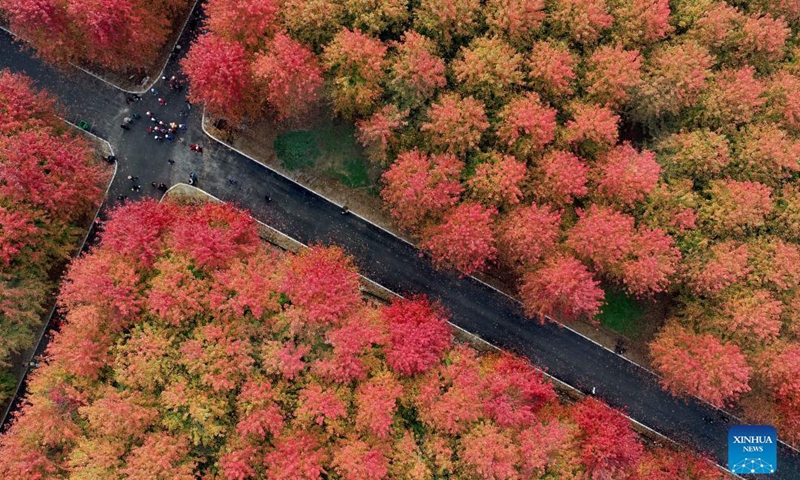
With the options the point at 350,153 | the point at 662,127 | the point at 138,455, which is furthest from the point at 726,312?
the point at 138,455

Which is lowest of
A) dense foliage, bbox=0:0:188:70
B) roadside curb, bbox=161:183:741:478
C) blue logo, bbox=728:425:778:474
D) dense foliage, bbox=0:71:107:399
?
blue logo, bbox=728:425:778:474

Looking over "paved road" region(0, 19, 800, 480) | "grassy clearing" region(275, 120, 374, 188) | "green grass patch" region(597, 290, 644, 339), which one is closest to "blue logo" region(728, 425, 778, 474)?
"paved road" region(0, 19, 800, 480)

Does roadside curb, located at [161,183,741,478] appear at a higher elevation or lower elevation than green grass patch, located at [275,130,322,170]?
lower

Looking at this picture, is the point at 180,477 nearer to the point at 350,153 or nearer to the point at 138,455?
the point at 138,455

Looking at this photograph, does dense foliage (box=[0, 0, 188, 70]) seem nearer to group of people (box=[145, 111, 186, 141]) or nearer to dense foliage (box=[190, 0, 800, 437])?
group of people (box=[145, 111, 186, 141])

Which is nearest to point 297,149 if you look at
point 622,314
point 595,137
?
point 595,137
